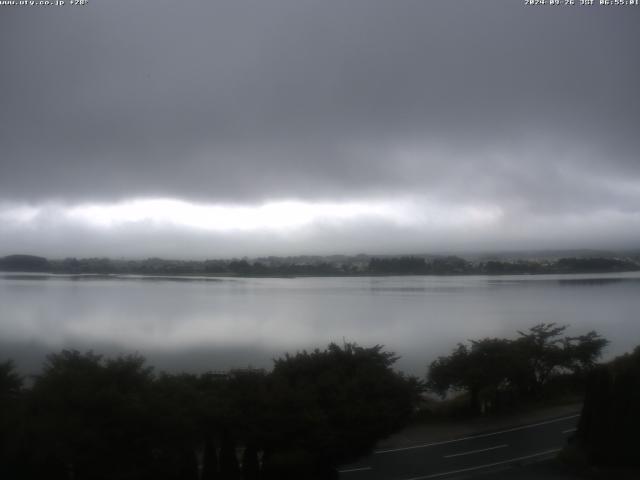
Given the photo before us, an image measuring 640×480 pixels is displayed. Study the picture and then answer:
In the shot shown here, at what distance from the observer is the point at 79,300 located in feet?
51.7

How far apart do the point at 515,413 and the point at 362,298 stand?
34.7ft

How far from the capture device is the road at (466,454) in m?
8.16

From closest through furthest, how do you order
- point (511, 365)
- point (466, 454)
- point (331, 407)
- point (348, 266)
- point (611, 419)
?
point (611, 419) → point (331, 407) → point (466, 454) → point (511, 365) → point (348, 266)

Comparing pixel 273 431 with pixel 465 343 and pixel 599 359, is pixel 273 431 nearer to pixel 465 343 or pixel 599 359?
pixel 465 343

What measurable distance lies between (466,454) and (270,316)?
→ 32.1 feet

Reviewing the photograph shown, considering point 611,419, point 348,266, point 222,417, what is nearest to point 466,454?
point 611,419

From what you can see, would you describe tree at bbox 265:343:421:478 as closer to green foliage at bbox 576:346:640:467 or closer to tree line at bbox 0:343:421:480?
tree line at bbox 0:343:421:480

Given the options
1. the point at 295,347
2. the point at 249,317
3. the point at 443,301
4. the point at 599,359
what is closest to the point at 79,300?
the point at 249,317

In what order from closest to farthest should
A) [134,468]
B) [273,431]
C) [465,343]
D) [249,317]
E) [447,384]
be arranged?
[134,468] < [273,431] < [447,384] < [465,343] < [249,317]

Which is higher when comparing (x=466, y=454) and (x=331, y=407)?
(x=331, y=407)

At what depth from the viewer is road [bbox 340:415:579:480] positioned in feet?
26.8

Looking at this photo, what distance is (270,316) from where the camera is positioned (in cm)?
1778

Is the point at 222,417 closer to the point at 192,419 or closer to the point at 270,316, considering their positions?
the point at 192,419

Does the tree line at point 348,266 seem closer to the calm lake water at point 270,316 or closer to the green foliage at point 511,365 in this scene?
the calm lake water at point 270,316
